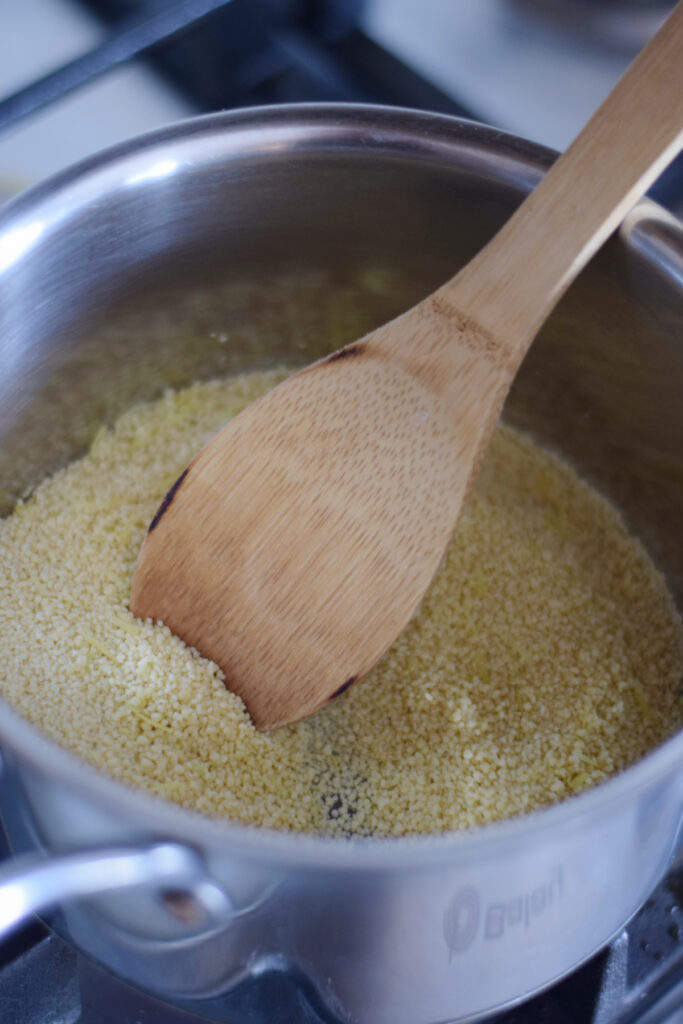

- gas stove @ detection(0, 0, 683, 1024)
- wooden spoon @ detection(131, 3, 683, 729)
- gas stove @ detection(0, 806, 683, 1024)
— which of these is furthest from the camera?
gas stove @ detection(0, 0, 683, 1024)

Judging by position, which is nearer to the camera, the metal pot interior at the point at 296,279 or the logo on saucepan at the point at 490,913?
the logo on saucepan at the point at 490,913

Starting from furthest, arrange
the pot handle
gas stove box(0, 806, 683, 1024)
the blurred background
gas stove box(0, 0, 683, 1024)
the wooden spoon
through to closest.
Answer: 1. the blurred background
2. gas stove box(0, 0, 683, 1024)
3. the wooden spoon
4. gas stove box(0, 806, 683, 1024)
5. the pot handle

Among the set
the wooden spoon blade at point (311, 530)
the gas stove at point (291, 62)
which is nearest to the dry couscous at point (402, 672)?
the wooden spoon blade at point (311, 530)

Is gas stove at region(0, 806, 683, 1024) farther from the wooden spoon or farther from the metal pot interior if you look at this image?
the metal pot interior

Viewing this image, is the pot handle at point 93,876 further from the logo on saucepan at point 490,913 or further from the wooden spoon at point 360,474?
the wooden spoon at point 360,474

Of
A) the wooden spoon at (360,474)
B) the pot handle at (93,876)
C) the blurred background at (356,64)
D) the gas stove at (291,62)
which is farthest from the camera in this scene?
the blurred background at (356,64)

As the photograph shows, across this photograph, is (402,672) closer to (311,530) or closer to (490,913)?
(311,530)

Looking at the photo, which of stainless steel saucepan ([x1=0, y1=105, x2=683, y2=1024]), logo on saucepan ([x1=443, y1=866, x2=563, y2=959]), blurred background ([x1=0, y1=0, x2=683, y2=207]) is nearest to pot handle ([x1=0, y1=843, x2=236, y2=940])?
stainless steel saucepan ([x1=0, y1=105, x2=683, y2=1024])

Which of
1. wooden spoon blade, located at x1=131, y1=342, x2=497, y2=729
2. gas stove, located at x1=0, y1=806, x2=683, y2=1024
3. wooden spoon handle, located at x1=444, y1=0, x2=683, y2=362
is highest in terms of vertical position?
wooden spoon handle, located at x1=444, y1=0, x2=683, y2=362

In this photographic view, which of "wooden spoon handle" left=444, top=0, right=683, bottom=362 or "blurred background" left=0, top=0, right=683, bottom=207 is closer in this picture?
"wooden spoon handle" left=444, top=0, right=683, bottom=362
